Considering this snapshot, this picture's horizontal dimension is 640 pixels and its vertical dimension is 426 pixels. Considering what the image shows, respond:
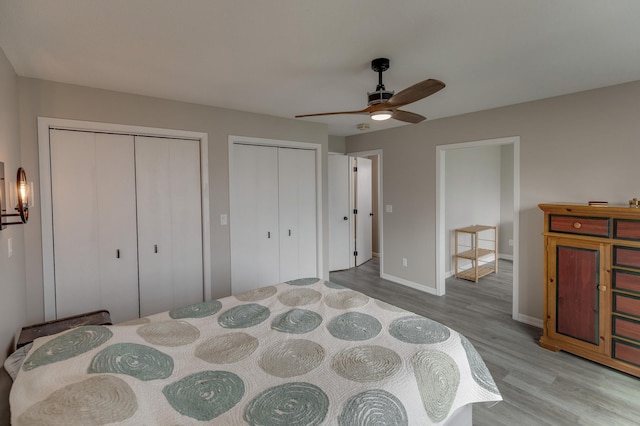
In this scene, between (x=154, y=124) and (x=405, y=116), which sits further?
(x=154, y=124)

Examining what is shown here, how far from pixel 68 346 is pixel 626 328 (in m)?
3.81

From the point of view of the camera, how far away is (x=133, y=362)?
1.38 meters

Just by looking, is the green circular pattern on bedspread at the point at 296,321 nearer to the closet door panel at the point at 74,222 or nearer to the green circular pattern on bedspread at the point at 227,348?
the green circular pattern on bedspread at the point at 227,348

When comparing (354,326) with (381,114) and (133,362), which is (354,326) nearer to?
(133,362)

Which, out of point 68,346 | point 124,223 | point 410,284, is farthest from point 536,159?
point 124,223

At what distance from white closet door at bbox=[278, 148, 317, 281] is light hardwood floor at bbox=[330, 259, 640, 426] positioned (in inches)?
49.6

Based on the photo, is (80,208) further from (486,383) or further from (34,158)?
(486,383)

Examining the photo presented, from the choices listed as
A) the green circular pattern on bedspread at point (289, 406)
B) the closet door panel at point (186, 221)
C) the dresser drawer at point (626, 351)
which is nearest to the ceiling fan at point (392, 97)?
the green circular pattern on bedspread at point (289, 406)

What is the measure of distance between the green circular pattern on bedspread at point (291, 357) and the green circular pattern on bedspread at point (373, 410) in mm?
285

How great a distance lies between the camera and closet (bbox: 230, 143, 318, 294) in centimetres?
371

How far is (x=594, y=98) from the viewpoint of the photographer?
287 centimetres

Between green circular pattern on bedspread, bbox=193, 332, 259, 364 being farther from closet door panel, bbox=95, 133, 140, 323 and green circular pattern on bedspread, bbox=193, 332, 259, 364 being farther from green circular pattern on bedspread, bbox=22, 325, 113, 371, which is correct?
closet door panel, bbox=95, 133, 140, 323

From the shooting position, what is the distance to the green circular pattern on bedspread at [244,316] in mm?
1862

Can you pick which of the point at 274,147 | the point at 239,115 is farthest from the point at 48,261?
the point at 274,147
